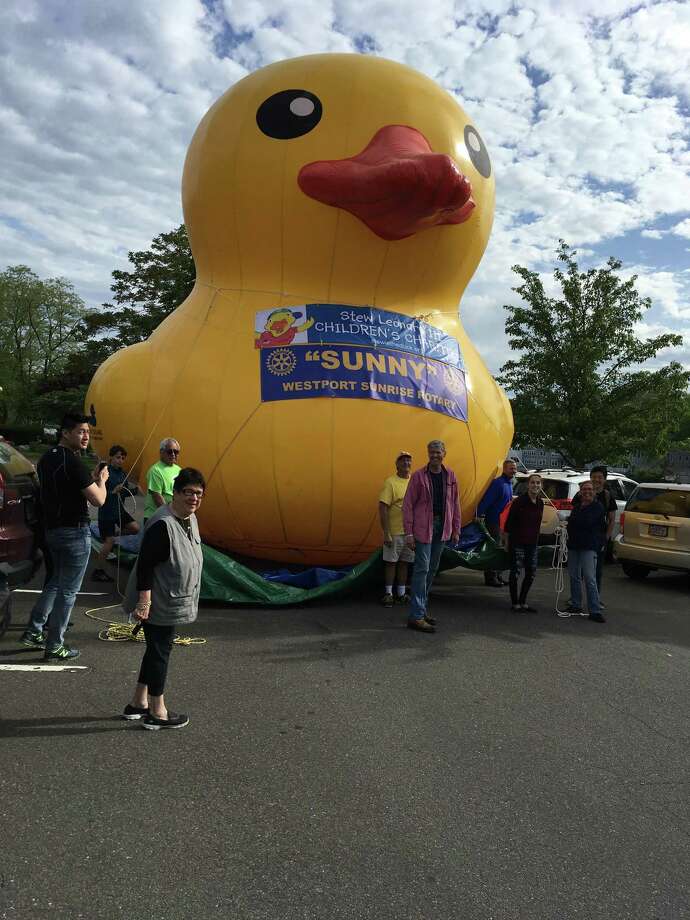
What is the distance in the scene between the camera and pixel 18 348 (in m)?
41.5

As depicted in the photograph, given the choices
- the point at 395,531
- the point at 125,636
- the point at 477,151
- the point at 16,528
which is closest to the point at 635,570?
the point at 395,531

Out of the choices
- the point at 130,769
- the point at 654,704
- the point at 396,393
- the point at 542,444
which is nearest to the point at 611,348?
the point at 542,444

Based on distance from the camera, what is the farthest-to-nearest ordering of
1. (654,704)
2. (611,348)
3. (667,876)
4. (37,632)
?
(611,348) < (37,632) < (654,704) < (667,876)

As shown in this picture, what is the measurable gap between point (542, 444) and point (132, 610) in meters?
17.0

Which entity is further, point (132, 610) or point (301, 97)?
point (301, 97)

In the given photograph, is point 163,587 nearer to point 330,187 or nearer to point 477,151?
point 330,187

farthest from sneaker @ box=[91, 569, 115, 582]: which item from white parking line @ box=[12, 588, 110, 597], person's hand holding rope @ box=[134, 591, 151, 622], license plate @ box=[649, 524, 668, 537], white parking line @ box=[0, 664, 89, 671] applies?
license plate @ box=[649, 524, 668, 537]

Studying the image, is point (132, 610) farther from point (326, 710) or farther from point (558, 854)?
point (558, 854)

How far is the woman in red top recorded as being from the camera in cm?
669

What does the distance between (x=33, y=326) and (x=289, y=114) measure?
1607 inches

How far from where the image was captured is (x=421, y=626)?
5.59m

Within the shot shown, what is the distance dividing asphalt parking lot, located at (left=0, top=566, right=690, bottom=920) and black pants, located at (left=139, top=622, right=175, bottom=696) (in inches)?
9.8

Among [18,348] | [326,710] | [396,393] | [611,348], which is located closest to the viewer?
[326,710]

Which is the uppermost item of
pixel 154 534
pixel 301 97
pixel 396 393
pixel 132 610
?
pixel 301 97
